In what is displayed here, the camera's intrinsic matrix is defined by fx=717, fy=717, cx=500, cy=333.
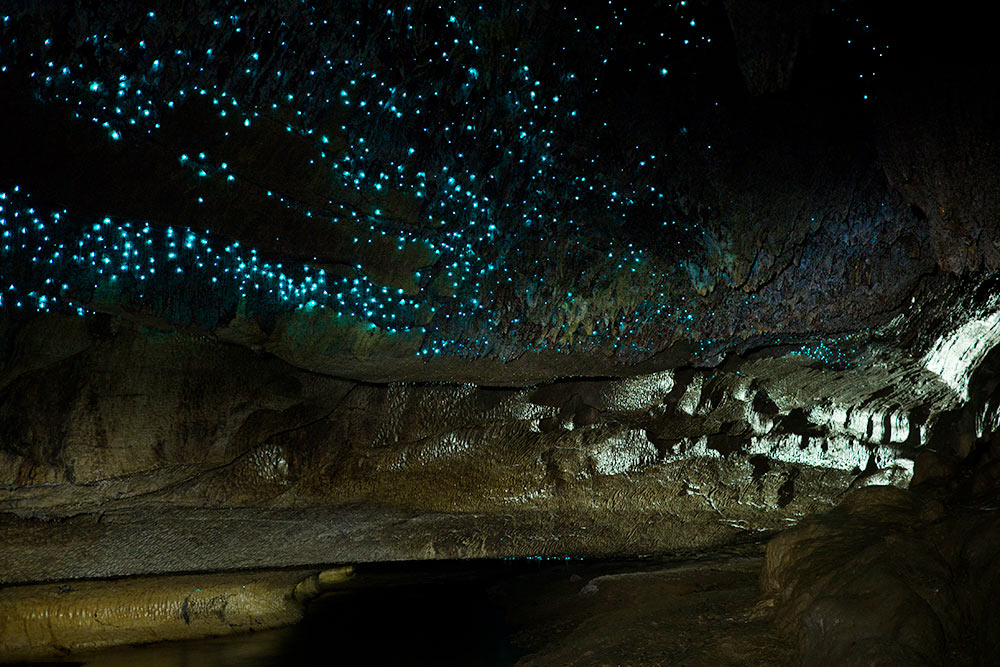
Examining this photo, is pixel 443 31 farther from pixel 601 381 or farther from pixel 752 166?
pixel 601 381

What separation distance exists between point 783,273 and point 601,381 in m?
1.49

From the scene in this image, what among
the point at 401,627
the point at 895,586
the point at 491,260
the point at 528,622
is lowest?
the point at 401,627

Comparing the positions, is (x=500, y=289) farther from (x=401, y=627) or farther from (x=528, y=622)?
(x=401, y=627)

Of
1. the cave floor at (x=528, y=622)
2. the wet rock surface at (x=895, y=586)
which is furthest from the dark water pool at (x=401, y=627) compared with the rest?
the wet rock surface at (x=895, y=586)

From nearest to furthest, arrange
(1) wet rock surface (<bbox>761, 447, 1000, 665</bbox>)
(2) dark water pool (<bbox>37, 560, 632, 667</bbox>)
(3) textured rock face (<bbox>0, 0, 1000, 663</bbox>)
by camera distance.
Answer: (1) wet rock surface (<bbox>761, 447, 1000, 665</bbox>) → (3) textured rock face (<bbox>0, 0, 1000, 663</bbox>) → (2) dark water pool (<bbox>37, 560, 632, 667</bbox>)

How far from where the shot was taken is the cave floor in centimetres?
284

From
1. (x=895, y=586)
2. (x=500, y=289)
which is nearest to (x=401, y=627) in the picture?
(x=500, y=289)

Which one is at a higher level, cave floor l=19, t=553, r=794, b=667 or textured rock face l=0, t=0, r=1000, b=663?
textured rock face l=0, t=0, r=1000, b=663

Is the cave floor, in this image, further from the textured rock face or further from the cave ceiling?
the cave ceiling

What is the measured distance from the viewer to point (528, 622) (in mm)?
4090

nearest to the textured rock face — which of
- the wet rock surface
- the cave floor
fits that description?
the wet rock surface

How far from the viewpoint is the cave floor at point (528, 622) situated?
2.84 m

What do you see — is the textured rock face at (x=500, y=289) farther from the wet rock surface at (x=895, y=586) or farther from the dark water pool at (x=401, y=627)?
the dark water pool at (x=401, y=627)

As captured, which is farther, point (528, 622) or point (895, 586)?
point (528, 622)
